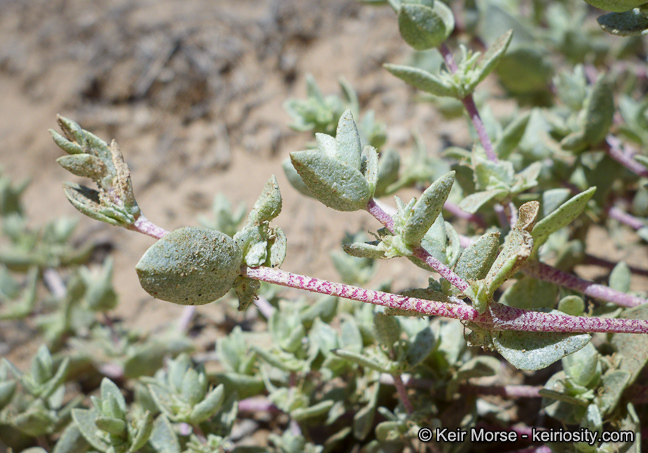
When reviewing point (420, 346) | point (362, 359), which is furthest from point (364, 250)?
point (420, 346)

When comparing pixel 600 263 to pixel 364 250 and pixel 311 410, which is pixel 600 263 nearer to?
pixel 311 410

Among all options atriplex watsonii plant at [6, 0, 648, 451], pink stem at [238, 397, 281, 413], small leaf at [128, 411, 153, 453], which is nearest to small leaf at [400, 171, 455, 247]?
atriplex watsonii plant at [6, 0, 648, 451]

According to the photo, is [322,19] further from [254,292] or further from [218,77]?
[254,292]

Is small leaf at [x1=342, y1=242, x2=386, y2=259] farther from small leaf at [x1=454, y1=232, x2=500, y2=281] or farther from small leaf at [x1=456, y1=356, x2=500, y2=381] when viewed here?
small leaf at [x1=456, y1=356, x2=500, y2=381]

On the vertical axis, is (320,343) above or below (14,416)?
above

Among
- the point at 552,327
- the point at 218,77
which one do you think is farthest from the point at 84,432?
the point at 218,77
